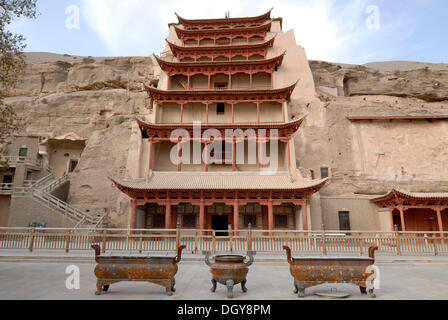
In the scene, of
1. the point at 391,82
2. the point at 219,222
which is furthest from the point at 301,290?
the point at 391,82

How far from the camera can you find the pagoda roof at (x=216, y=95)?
76.8 ft

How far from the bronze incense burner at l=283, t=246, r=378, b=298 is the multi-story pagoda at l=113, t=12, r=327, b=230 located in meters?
11.9

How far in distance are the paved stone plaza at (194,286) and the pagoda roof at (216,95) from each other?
17.1 meters

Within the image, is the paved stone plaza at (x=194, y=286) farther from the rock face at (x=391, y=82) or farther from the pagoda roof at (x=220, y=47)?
the rock face at (x=391, y=82)

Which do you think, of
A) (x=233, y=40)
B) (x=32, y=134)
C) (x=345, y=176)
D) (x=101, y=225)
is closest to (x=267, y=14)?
(x=233, y=40)

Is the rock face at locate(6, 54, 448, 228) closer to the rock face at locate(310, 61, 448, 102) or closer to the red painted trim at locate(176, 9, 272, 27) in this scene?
the rock face at locate(310, 61, 448, 102)

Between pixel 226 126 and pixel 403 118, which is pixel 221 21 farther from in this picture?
pixel 403 118

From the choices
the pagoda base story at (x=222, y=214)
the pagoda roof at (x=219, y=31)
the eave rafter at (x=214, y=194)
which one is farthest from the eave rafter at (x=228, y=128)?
the pagoda roof at (x=219, y=31)

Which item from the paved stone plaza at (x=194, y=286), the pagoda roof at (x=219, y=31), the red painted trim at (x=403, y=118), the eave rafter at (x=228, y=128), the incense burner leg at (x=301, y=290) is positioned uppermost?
the pagoda roof at (x=219, y=31)

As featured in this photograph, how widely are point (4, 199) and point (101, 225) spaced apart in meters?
11.0

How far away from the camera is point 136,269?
5.97 metres

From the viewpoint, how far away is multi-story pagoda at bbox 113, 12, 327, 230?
18.7 meters

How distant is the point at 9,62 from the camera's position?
859cm
